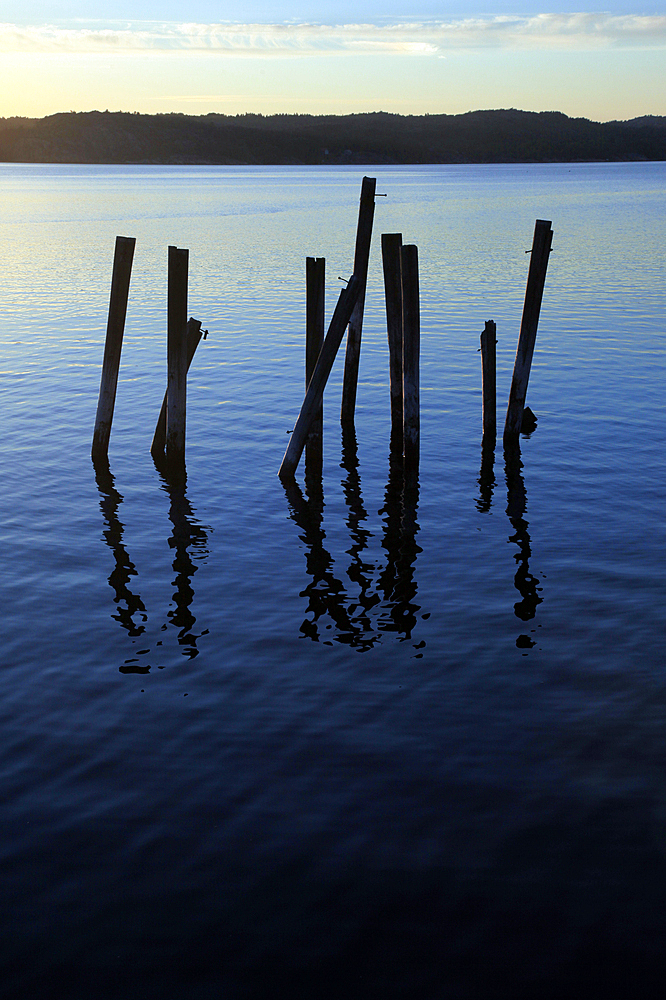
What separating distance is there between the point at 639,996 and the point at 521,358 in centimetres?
1220

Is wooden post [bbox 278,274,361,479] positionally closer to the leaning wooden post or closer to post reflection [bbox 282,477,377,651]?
post reflection [bbox 282,477,377,651]

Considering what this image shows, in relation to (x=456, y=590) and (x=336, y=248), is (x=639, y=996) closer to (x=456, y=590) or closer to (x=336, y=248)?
(x=456, y=590)

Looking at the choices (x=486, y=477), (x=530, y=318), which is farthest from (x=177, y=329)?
(x=530, y=318)

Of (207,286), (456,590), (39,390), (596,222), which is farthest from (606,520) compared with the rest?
(596,222)

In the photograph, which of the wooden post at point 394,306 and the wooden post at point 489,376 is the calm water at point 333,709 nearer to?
the wooden post at point 489,376

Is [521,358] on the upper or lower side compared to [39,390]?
upper

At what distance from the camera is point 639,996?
5.52 m

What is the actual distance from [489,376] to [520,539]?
4.34m

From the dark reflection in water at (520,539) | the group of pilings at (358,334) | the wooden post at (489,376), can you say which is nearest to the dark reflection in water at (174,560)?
the group of pilings at (358,334)

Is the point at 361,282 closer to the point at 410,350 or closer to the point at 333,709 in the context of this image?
the point at 410,350

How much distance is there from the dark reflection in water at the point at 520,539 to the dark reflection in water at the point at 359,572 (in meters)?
1.23

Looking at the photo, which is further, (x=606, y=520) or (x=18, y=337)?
(x=18, y=337)

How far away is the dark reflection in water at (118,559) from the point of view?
10735mm

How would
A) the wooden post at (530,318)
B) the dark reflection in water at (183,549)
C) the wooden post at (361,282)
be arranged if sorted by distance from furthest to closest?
1. the wooden post at (530,318)
2. the wooden post at (361,282)
3. the dark reflection in water at (183,549)
